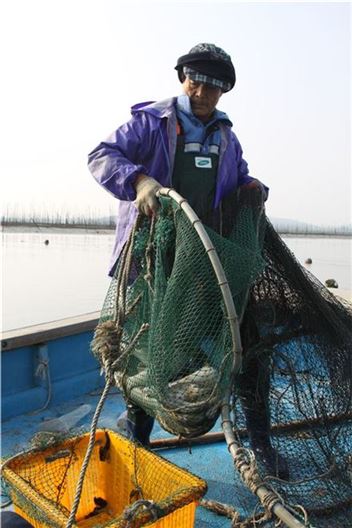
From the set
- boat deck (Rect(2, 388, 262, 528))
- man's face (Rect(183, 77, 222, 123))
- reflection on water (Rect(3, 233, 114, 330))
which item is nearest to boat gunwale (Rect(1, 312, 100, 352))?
boat deck (Rect(2, 388, 262, 528))

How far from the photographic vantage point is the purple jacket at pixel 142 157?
2.45 metres

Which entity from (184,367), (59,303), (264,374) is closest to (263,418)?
(264,374)

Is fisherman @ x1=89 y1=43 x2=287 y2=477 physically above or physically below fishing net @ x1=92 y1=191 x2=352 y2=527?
above

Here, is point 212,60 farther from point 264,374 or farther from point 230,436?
point 230,436

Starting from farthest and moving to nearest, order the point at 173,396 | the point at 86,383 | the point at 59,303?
1. the point at 59,303
2. the point at 86,383
3. the point at 173,396

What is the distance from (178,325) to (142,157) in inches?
38.8

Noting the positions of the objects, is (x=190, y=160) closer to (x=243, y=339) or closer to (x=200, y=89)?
(x=200, y=89)

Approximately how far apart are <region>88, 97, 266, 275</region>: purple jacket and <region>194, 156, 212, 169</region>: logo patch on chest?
70mm

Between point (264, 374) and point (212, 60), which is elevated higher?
point (212, 60)

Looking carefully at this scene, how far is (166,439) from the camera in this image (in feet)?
11.6

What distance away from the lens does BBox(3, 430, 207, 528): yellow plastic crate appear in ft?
6.89

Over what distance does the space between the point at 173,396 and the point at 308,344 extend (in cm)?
89

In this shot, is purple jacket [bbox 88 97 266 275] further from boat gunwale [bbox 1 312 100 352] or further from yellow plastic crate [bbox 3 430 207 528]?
boat gunwale [bbox 1 312 100 352]

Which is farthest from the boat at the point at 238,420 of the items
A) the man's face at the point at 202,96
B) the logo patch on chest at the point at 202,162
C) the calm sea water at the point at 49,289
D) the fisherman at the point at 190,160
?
the calm sea water at the point at 49,289
